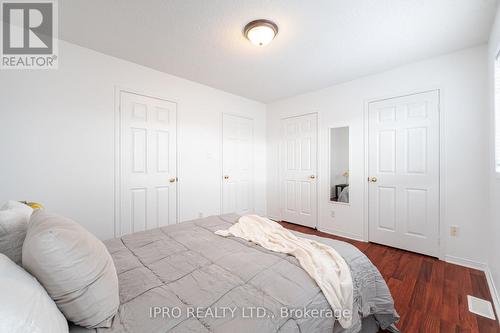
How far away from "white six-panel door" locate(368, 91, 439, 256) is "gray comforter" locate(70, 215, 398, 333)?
5.79 ft

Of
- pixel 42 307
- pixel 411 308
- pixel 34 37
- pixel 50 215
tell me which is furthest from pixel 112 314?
pixel 34 37

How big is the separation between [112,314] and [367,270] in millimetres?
1427

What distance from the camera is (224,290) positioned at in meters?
0.99

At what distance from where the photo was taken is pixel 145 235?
169cm

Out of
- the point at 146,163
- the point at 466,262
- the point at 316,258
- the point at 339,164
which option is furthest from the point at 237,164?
the point at 466,262

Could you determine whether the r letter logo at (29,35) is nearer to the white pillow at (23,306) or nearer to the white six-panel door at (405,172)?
the white pillow at (23,306)

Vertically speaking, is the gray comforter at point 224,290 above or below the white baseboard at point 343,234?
above

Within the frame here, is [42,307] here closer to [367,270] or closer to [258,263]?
[258,263]

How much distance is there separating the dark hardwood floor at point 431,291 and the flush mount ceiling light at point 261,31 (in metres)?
2.66

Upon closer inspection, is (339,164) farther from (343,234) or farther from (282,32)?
(282,32)

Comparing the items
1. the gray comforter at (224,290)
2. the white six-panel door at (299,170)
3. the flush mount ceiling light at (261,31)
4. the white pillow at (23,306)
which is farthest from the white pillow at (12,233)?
the white six-panel door at (299,170)

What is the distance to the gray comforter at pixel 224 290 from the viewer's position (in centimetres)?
83

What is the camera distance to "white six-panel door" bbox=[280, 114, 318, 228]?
3.67 m

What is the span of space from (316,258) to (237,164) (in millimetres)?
2846
